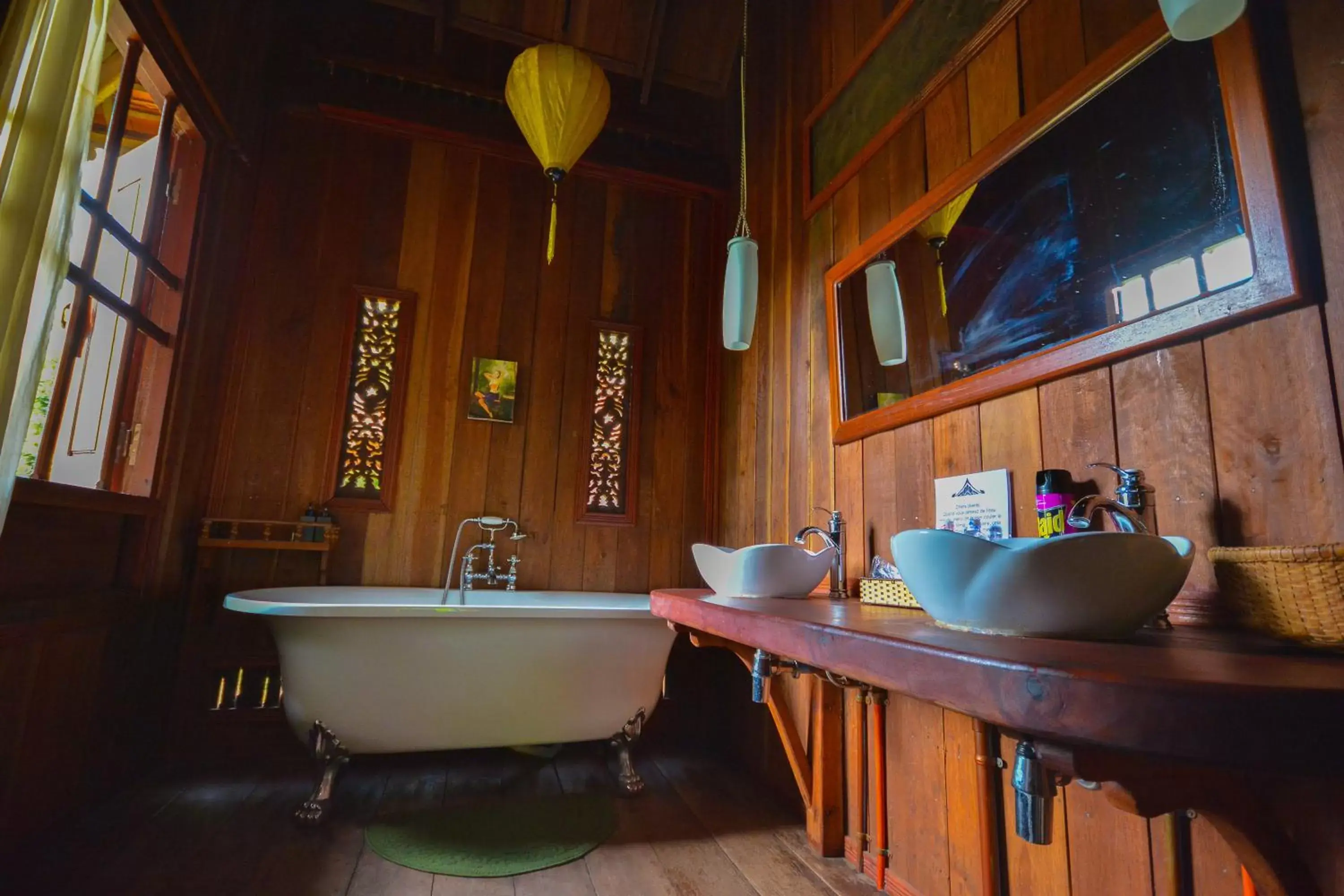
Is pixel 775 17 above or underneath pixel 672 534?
above

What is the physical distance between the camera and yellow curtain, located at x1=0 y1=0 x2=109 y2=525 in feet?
3.47

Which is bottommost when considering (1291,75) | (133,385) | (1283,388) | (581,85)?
(1283,388)

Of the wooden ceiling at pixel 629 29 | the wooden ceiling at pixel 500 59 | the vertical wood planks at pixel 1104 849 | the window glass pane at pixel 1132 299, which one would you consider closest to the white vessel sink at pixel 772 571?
the vertical wood planks at pixel 1104 849

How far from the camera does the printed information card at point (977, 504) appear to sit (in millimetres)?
1167

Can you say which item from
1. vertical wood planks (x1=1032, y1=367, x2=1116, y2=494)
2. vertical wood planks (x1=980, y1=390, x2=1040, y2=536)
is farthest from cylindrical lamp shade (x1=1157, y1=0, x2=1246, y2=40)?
vertical wood planks (x1=980, y1=390, x2=1040, y2=536)

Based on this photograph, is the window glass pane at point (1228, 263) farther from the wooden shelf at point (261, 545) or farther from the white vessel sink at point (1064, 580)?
the wooden shelf at point (261, 545)

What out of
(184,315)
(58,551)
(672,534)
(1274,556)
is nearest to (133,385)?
(184,315)

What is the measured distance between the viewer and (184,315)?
2035 mm

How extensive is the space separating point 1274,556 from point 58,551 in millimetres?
2312

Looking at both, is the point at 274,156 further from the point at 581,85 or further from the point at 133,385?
the point at 581,85

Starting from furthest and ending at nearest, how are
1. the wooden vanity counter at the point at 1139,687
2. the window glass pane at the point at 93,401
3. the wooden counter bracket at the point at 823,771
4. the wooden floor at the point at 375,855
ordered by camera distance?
the window glass pane at the point at 93,401, the wooden counter bracket at the point at 823,771, the wooden floor at the point at 375,855, the wooden vanity counter at the point at 1139,687

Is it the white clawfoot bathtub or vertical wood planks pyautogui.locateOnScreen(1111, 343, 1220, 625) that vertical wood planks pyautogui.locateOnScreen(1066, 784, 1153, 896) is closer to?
vertical wood planks pyautogui.locateOnScreen(1111, 343, 1220, 625)

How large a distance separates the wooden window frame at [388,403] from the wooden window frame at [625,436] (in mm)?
717

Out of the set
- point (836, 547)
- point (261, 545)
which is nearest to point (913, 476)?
point (836, 547)
